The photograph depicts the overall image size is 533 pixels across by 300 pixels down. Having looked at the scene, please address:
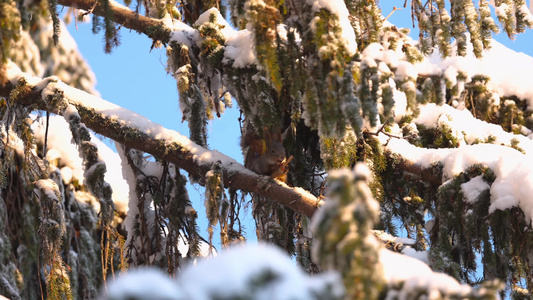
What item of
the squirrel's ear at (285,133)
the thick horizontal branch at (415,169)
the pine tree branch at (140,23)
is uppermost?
the pine tree branch at (140,23)

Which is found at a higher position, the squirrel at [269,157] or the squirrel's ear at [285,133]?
the squirrel's ear at [285,133]

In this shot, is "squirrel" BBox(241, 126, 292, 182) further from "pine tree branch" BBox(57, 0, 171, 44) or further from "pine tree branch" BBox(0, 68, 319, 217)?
"pine tree branch" BBox(57, 0, 171, 44)

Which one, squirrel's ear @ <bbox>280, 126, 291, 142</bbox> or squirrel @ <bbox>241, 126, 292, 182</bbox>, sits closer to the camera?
squirrel @ <bbox>241, 126, 292, 182</bbox>

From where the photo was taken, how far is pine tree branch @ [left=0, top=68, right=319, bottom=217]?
8.95 feet

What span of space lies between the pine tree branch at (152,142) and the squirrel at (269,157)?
57mm

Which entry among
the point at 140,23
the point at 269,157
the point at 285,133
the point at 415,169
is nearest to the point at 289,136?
the point at 285,133

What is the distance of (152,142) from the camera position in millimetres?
2822

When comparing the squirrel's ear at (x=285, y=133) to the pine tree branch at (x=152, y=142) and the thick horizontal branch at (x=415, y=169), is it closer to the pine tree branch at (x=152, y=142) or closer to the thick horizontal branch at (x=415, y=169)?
the pine tree branch at (x=152, y=142)

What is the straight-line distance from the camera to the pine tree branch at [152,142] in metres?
2.73

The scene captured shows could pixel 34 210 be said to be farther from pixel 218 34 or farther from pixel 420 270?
pixel 420 270

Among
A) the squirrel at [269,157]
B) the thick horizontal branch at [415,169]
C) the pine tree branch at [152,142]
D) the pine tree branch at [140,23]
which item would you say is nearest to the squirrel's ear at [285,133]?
the squirrel at [269,157]

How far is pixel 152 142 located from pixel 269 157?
0.57 metres

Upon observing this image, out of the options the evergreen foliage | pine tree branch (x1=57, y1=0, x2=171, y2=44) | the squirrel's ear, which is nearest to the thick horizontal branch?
the evergreen foliage

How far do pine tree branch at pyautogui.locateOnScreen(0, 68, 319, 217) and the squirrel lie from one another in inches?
2.2
